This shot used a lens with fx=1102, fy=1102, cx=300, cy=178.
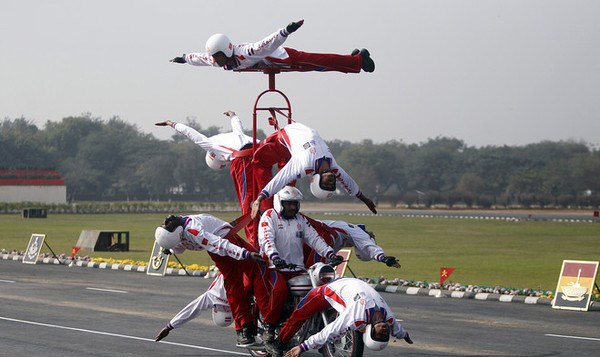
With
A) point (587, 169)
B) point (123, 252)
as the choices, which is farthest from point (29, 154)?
point (123, 252)

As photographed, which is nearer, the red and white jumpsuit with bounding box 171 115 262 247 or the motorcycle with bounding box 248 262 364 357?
the motorcycle with bounding box 248 262 364 357

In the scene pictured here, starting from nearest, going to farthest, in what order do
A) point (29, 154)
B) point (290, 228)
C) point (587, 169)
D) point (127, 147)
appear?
point (290, 228) < point (587, 169) < point (29, 154) < point (127, 147)

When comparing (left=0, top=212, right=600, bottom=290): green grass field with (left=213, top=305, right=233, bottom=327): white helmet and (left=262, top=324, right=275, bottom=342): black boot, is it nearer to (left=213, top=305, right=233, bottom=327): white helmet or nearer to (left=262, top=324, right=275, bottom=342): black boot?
(left=213, top=305, right=233, bottom=327): white helmet

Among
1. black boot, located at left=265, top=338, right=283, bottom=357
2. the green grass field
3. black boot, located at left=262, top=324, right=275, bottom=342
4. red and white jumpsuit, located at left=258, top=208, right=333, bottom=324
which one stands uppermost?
red and white jumpsuit, located at left=258, top=208, right=333, bottom=324

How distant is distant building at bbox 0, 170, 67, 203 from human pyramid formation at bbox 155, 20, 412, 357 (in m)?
108

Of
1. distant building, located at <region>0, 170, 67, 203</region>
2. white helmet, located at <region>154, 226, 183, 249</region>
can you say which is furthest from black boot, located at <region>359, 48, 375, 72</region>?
distant building, located at <region>0, 170, 67, 203</region>

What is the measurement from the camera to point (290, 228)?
16.1 metres

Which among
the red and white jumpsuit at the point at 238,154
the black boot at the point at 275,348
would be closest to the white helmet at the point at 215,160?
the red and white jumpsuit at the point at 238,154

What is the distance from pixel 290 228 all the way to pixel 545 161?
13728cm

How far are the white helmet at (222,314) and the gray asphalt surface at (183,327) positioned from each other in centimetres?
59

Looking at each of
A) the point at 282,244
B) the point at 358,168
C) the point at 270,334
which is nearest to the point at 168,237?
the point at 282,244

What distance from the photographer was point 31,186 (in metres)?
122

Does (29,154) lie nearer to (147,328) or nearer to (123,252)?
(123,252)

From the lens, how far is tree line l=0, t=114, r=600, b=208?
444ft
